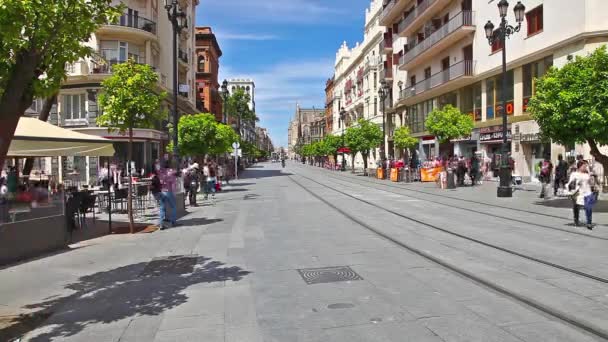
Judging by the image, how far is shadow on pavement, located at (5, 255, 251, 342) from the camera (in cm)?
561

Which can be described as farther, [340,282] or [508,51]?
[508,51]

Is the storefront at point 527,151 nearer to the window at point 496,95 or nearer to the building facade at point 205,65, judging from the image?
the window at point 496,95

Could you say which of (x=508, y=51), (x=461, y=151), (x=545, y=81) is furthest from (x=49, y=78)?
(x=461, y=151)

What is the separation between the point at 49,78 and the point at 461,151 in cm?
3344

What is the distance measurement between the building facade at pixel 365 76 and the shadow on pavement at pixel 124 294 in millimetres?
52440

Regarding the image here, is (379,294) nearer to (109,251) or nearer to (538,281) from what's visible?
(538,281)

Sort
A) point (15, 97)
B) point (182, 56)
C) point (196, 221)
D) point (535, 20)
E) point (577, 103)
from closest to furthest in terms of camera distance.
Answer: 1. point (15, 97)
2. point (577, 103)
3. point (196, 221)
4. point (535, 20)
5. point (182, 56)

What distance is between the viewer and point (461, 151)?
35688 mm

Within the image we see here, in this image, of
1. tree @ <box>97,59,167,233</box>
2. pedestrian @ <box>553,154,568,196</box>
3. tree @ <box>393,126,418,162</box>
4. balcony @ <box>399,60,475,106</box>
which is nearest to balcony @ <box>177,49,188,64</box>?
balcony @ <box>399,60,475,106</box>

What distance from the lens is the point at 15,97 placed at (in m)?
4.87

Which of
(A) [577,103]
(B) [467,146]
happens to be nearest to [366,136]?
(B) [467,146]

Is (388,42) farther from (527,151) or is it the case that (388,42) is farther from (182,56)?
(527,151)

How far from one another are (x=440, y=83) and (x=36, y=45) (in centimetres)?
3580

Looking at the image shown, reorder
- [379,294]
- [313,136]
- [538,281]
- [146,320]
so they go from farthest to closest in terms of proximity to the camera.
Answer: [313,136], [538,281], [379,294], [146,320]
